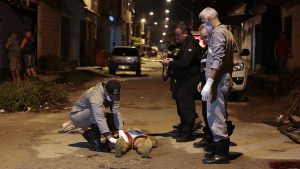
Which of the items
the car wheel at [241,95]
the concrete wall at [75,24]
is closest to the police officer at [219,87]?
the car wheel at [241,95]

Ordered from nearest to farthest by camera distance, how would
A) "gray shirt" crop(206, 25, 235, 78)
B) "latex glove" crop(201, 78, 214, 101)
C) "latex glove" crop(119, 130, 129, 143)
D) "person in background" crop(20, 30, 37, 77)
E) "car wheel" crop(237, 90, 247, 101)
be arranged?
"latex glove" crop(201, 78, 214, 101)
"gray shirt" crop(206, 25, 235, 78)
"latex glove" crop(119, 130, 129, 143)
"car wheel" crop(237, 90, 247, 101)
"person in background" crop(20, 30, 37, 77)

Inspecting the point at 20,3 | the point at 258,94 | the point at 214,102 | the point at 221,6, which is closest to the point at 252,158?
the point at 214,102

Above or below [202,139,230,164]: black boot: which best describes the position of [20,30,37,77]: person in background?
above

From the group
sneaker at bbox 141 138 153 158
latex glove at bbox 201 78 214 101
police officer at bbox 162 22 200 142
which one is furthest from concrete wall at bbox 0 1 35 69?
latex glove at bbox 201 78 214 101

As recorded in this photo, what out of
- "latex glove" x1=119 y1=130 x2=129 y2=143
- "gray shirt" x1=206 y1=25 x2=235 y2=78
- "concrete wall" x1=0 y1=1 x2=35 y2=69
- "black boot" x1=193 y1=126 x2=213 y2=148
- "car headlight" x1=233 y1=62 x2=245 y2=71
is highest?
"concrete wall" x1=0 y1=1 x2=35 y2=69

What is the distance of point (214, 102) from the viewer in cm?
715

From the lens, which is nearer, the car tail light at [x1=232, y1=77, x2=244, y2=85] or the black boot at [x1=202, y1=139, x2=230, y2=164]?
the black boot at [x1=202, y1=139, x2=230, y2=164]

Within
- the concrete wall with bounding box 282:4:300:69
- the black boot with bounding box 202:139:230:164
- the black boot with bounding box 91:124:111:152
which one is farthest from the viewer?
the concrete wall with bounding box 282:4:300:69

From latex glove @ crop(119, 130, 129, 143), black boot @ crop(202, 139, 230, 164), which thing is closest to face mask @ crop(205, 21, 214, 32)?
black boot @ crop(202, 139, 230, 164)

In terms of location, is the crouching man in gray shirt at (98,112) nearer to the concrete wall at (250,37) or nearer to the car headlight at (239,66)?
the car headlight at (239,66)

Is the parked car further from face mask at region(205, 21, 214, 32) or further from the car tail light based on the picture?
face mask at region(205, 21, 214, 32)

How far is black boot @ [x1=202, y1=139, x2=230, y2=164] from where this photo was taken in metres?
7.20

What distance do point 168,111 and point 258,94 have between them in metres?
5.10

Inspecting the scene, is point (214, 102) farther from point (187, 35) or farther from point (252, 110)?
point (252, 110)
